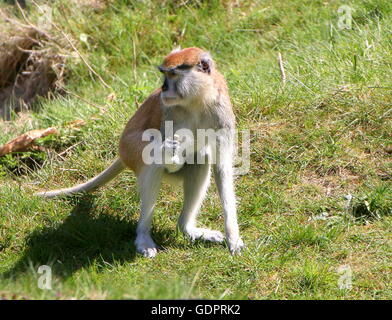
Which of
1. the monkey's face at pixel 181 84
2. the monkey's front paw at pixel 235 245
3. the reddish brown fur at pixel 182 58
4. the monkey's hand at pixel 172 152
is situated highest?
the reddish brown fur at pixel 182 58

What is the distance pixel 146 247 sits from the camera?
4660 millimetres

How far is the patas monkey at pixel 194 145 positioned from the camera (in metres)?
4.44

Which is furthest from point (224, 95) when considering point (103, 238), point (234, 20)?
point (234, 20)

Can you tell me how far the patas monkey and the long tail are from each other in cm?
36

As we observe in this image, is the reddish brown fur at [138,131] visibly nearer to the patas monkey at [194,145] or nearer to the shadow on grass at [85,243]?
the patas monkey at [194,145]

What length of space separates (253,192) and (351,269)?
4.12ft

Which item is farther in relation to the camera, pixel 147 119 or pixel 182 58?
pixel 147 119

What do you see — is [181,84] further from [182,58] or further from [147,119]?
[147,119]

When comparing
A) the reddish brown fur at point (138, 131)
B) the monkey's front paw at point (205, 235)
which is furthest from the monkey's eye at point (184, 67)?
the monkey's front paw at point (205, 235)

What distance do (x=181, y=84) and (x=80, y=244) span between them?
146 cm

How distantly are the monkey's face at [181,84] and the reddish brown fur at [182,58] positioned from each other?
2 centimetres

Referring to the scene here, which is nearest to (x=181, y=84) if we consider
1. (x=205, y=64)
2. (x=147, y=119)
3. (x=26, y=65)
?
(x=205, y=64)

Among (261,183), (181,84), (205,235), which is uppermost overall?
(181,84)
